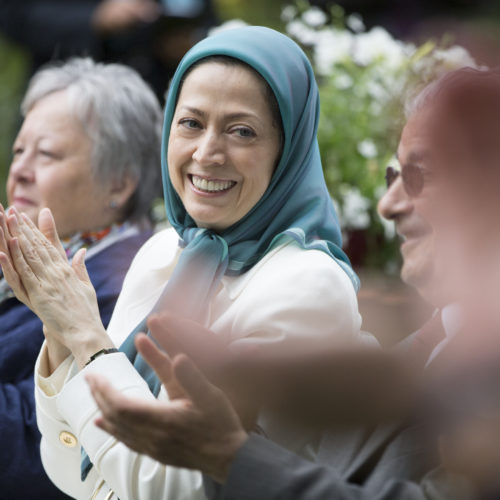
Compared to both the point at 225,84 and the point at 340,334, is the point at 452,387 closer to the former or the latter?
the point at 340,334

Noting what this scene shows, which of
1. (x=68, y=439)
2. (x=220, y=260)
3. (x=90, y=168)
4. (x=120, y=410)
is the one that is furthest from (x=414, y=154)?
(x=90, y=168)

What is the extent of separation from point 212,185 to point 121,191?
106 centimetres

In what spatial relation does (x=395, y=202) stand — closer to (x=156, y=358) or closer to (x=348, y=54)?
(x=156, y=358)

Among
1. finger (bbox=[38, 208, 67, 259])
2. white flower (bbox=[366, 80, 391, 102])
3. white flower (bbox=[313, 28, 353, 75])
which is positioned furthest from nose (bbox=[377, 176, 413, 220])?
white flower (bbox=[313, 28, 353, 75])

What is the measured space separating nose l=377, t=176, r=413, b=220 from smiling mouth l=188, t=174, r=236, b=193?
12.8 inches

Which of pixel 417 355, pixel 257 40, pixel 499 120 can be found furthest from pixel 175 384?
pixel 257 40

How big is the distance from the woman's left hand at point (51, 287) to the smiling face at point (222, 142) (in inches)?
11.6

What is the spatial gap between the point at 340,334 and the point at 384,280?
92cm

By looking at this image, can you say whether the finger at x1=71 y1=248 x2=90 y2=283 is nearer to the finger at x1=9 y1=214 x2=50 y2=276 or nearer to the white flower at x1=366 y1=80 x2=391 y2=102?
the finger at x1=9 y1=214 x2=50 y2=276

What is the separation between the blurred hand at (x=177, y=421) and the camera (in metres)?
1.20

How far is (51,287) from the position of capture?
5.49 feet

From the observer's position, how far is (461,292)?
893mm

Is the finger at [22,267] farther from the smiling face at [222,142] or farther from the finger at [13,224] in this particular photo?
the smiling face at [222,142]

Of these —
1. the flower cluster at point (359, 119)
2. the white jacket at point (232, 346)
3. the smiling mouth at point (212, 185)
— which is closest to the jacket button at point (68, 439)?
the white jacket at point (232, 346)
